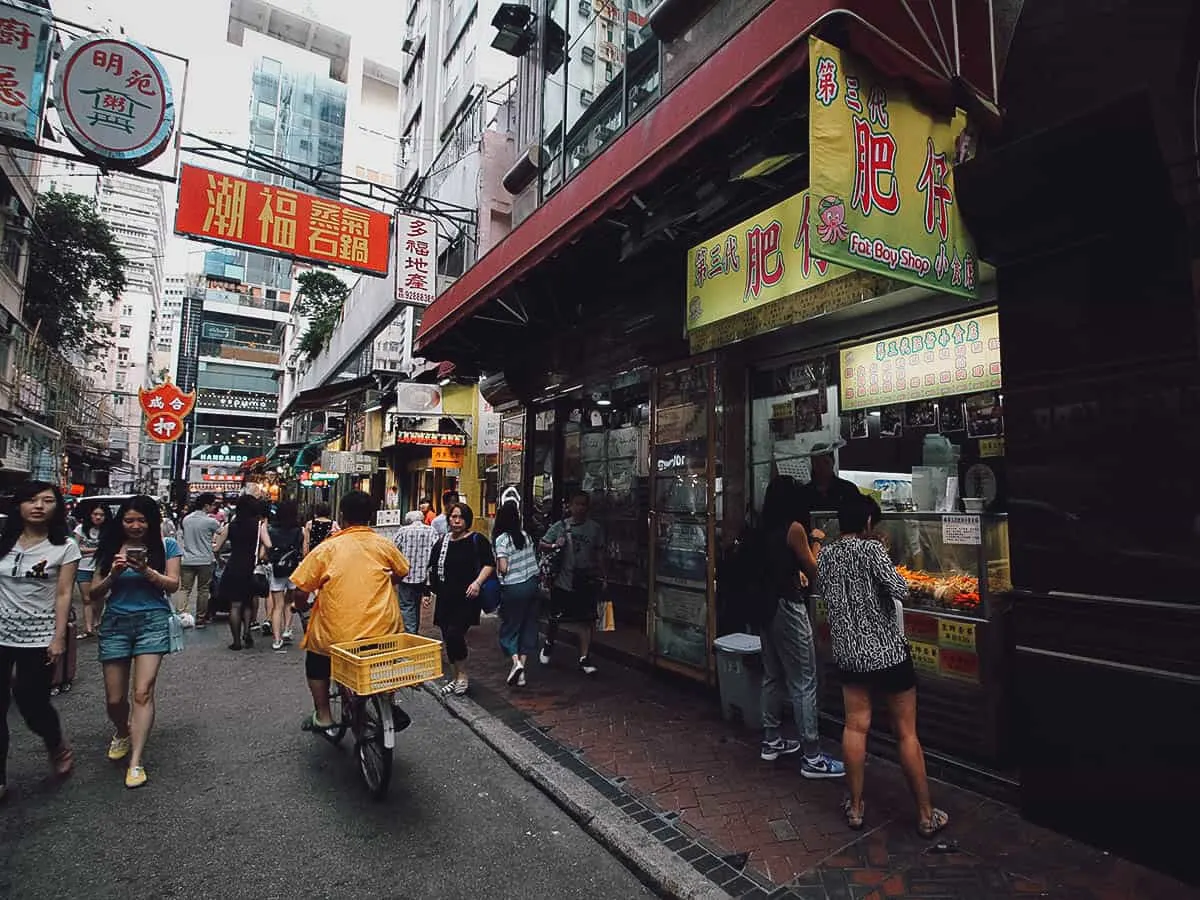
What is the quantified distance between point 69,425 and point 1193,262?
33819mm

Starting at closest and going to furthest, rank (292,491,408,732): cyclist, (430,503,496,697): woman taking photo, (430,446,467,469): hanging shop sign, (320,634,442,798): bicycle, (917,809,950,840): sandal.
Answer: (917,809,950,840): sandal → (320,634,442,798): bicycle → (292,491,408,732): cyclist → (430,503,496,697): woman taking photo → (430,446,467,469): hanging shop sign

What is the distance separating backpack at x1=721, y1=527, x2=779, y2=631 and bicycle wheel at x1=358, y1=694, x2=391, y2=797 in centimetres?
264

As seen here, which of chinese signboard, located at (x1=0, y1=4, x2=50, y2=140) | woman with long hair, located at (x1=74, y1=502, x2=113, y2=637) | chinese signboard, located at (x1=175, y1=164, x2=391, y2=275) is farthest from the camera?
chinese signboard, located at (x1=175, y1=164, x2=391, y2=275)

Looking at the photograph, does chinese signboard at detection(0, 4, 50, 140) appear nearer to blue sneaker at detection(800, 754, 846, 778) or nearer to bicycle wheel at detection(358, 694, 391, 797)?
bicycle wheel at detection(358, 694, 391, 797)

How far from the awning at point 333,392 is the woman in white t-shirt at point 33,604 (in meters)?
16.6

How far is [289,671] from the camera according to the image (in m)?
7.21

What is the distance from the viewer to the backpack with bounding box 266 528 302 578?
830 centimetres

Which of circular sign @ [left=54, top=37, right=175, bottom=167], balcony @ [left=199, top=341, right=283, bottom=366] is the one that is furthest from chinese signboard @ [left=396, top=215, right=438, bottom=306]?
balcony @ [left=199, top=341, right=283, bottom=366]

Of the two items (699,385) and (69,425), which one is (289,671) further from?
(69,425)

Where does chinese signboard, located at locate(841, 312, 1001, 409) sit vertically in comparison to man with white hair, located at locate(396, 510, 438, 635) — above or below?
above

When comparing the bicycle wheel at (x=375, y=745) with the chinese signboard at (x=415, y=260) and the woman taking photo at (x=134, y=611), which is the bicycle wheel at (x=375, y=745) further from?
the chinese signboard at (x=415, y=260)

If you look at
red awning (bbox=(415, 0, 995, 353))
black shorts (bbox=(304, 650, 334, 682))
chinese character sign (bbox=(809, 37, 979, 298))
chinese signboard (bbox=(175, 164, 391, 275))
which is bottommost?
black shorts (bbox=(304, 650, 334, 682))

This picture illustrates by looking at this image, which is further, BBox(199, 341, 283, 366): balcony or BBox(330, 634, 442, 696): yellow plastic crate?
BBox(199, 341, 283, 366): balcony

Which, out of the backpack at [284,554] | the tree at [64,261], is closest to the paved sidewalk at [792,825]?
the backpack at [284,554]
